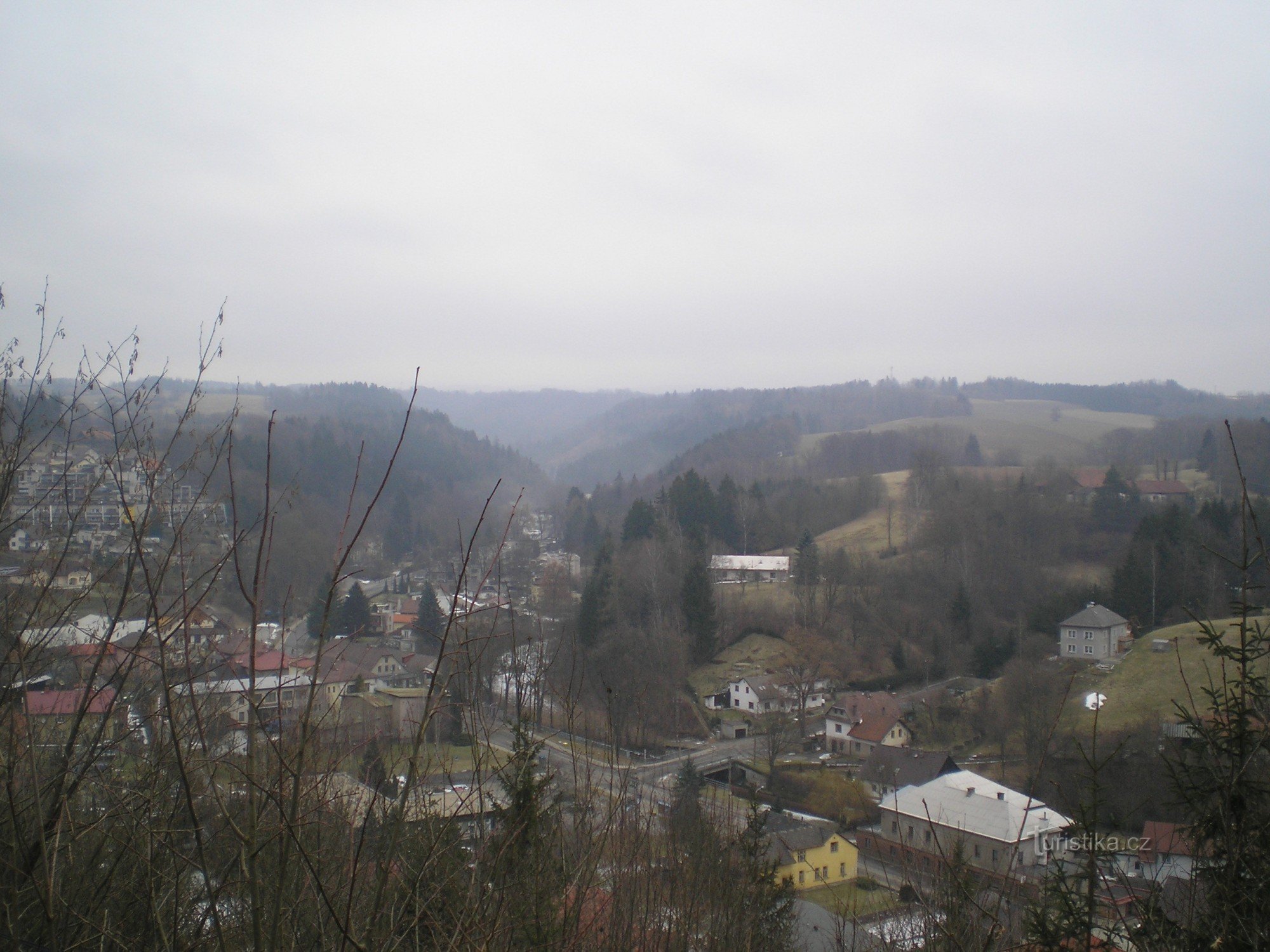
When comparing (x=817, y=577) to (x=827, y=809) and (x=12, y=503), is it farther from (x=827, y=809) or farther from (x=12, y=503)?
(x=12, y=503)

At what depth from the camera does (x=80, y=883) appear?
1.92 meters

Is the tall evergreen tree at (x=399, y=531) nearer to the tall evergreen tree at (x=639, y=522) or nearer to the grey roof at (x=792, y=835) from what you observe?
the tall evergreen tree at (x=639, y=522)

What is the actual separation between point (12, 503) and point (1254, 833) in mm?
3880

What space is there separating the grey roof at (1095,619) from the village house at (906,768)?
8103 mm

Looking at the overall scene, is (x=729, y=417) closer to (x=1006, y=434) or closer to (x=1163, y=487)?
(x=1006, y=434)

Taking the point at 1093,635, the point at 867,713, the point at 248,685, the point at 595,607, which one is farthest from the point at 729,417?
the point at 248,685

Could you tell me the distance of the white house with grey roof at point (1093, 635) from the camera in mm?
19781

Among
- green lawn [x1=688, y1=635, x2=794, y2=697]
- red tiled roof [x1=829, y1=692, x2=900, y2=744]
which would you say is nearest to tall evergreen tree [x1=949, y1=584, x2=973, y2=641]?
green lawn [x1=688, y1=635, x2=794, y2=697]

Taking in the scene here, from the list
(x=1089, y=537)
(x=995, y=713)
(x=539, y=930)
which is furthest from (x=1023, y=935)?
(x=1089, y=537)

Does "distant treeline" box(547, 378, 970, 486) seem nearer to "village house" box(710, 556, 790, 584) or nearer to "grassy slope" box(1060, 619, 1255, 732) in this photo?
"village house" box(710, 556, 790, 584)

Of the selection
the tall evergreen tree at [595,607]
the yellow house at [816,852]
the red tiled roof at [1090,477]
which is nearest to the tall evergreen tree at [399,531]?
the tall evergreen tree at [595,607]

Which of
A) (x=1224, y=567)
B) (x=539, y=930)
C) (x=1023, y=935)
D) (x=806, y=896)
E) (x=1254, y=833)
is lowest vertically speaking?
(x=806, y=896)

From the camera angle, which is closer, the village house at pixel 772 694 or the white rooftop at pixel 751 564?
the village house at pixel 772 694

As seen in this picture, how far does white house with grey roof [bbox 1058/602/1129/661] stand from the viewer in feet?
64.9
